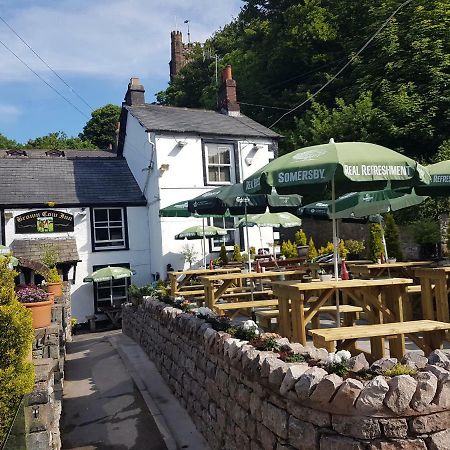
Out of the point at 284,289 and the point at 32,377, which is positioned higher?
the point at 284,289

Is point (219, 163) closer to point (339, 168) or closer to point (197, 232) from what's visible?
point (197, 232)

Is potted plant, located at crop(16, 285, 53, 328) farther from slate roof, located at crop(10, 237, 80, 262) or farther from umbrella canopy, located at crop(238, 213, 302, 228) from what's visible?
slate roof, located at crop(10, 237, 80, 262)

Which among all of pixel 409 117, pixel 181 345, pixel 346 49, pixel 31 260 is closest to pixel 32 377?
pixel 181 345

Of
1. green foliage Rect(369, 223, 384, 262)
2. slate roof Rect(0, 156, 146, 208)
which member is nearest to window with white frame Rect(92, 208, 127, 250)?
slate roof Rect(0, 156, 146, 208)

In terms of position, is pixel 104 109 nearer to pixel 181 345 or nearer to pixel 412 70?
pixel 412 70

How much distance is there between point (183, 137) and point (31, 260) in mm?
7127

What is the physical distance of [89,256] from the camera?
59.5 ft

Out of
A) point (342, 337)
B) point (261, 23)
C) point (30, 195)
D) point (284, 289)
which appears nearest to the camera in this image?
point (342, 337)

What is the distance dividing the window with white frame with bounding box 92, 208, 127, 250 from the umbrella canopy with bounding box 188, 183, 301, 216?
9.09 meters

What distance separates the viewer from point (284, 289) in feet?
17.9

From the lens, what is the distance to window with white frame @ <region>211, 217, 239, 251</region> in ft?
59.9

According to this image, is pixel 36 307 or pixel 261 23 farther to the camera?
pixel 261 23

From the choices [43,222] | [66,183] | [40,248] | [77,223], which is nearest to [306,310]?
[40,248]

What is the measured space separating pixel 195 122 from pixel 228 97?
139 inches
